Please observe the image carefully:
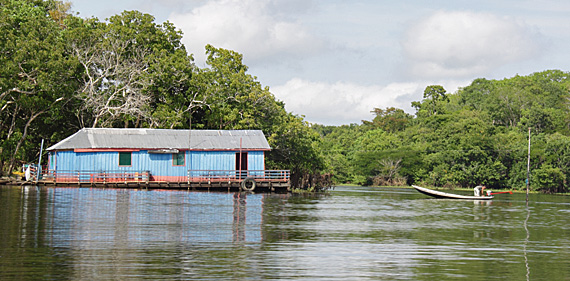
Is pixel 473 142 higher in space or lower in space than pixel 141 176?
higher

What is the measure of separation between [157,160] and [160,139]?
198 cm

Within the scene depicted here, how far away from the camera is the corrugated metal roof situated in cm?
5112

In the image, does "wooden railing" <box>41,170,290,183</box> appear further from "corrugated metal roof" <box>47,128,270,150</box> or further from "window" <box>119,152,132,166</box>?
"corrugated metal roof" <box>47,128,270,150</box>

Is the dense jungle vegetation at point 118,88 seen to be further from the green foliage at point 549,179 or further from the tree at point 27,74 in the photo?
the green foliage at point 549,179

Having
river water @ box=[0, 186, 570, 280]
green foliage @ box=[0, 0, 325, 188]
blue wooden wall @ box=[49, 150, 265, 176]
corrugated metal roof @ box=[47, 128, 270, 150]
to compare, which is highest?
green foliage @ box=[0, 0, 325, 188]

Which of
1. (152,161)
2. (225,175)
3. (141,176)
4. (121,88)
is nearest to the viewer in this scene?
(141,176)


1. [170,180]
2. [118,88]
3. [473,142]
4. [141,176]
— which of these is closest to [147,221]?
[141,176]

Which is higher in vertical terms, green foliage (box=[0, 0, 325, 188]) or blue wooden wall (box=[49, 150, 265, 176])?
green foliage (box=[0, 0, 325, 188])

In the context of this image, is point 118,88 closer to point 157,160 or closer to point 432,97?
point 157,160

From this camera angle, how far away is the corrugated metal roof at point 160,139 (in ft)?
168

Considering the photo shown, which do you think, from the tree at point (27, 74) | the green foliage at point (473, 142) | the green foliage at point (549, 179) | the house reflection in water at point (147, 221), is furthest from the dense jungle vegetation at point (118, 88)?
the green foliage at point (549, 179)

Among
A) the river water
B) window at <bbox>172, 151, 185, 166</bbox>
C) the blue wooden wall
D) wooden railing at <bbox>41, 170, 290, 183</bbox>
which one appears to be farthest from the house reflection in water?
window at <bbox>172, 151, 185, 166</bbox>

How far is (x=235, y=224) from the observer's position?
87.0ft

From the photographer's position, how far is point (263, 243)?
21.0 m
